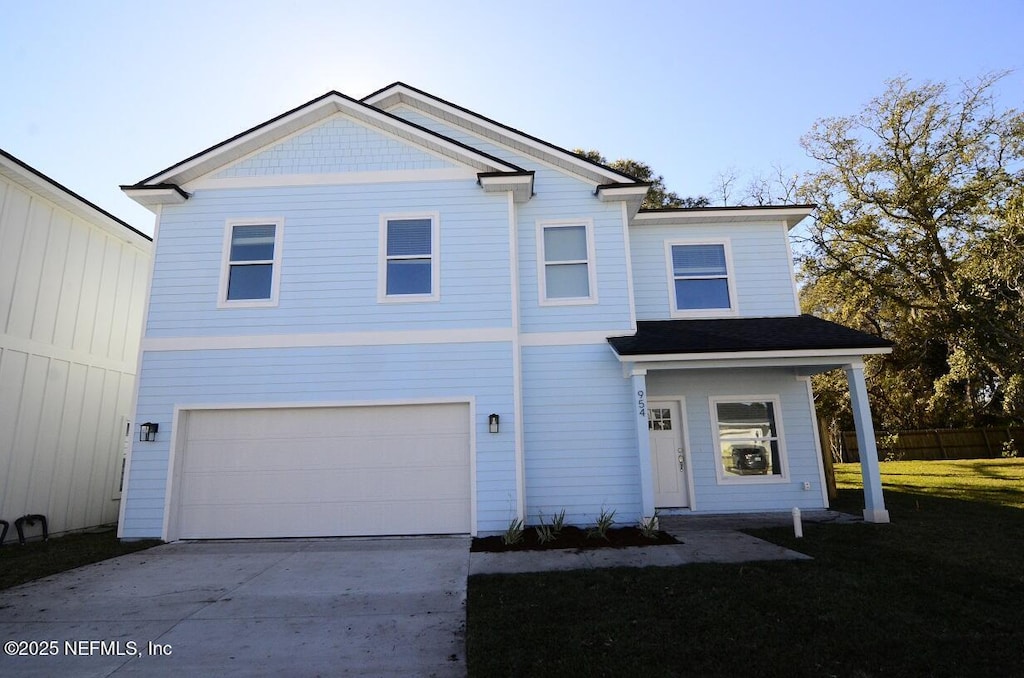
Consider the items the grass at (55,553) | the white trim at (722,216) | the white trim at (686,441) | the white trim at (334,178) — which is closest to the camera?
the grass at (55,553)

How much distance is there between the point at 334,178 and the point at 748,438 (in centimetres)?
941

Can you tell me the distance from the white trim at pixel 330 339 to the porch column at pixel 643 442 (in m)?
2.29

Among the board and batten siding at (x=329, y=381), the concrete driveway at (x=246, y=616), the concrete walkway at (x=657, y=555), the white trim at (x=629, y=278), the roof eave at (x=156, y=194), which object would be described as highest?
the roof eave at (x=156, y=194)

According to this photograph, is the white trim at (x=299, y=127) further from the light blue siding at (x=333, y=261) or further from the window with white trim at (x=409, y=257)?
the window with white trim at (x=409, y=257)

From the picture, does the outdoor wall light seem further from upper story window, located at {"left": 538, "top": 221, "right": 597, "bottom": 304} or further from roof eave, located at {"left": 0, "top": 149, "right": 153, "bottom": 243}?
upper story window, located at {"left": 538, "top": 221, "right": 597, "bottom": 304}

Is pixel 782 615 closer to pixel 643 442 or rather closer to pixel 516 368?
pixel 643 442

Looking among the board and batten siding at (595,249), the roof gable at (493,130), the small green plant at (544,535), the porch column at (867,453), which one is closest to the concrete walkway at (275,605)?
the small green plant at (544,535)

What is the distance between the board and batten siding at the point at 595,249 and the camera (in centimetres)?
963

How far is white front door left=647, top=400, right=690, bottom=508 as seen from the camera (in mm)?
10094

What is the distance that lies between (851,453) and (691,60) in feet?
64.0

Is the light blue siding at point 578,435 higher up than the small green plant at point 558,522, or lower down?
higher up

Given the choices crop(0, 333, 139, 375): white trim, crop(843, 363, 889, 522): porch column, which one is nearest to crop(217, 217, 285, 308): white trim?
crop(0, 333, 139, 375): white trim

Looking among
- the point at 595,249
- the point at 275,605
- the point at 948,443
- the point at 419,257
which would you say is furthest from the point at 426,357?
the point at 948,443

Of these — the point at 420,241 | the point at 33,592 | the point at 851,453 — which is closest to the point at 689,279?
the point at 420,241
